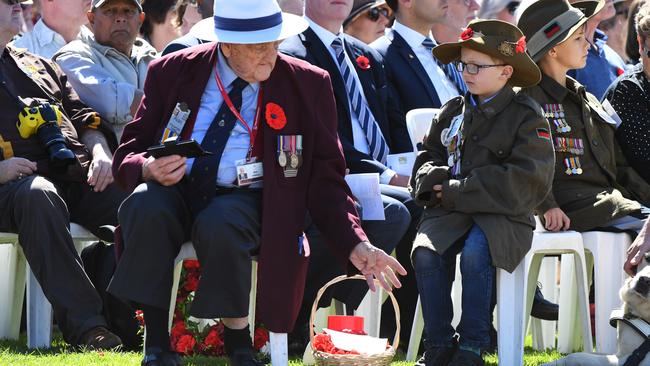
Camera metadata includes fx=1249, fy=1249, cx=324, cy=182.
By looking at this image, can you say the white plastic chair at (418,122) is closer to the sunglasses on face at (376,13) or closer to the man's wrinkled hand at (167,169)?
the man's wrinkled hand at (167,169)

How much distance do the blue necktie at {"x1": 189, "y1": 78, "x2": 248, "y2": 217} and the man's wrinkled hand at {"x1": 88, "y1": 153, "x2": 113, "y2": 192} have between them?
1348 mm

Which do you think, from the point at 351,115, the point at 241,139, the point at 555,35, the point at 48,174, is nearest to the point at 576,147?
the point at 555,35

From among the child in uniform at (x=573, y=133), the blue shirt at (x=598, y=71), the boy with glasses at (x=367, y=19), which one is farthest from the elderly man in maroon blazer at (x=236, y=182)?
the boy with glasses at (x=367, y=19)

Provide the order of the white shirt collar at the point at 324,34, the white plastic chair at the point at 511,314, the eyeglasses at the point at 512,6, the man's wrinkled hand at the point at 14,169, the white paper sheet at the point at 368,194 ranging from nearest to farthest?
the white plastic chair at the point at 511,314
the white paper sheet at the point at 368,194
the man's wrinkled hand at the point at 14,169
the white shirt collar at the point at 324,34
the eyeglasses at the point at 512,6

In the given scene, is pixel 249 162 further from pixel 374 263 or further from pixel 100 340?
pixel 100 340

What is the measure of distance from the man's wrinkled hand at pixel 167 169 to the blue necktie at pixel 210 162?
6.0 inches

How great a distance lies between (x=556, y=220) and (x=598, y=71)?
2202mm

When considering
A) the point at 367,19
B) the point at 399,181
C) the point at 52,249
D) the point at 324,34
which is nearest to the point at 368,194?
the point at 399,181

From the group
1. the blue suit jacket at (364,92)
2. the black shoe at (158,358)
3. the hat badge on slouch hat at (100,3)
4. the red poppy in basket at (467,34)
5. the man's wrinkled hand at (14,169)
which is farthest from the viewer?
the hat badge on slouch hat at (100,3)

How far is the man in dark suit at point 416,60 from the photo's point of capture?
23.4 feet

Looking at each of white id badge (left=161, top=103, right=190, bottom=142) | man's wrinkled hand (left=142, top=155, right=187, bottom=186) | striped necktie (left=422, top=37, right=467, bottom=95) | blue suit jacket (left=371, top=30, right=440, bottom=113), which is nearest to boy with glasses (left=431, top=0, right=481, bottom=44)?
striped necktie (left=422, top=37, right=467, bottom=95)

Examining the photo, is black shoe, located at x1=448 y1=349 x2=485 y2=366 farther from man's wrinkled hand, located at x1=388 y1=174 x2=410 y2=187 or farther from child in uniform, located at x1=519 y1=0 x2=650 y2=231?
man's wrinkled hand, located at x1=388 y1=174 x2=410 y2=187

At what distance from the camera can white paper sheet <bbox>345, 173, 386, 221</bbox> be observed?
5797mm

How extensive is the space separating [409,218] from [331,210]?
95 centimetres
